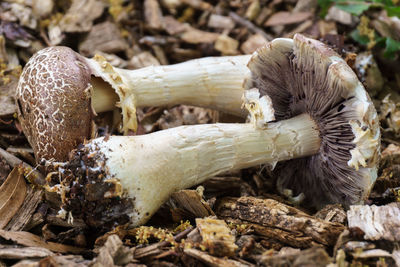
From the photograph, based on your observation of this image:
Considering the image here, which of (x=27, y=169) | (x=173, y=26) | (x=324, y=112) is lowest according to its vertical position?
(x=27, y=169)

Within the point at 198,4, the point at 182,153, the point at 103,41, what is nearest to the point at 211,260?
the point at 182,153

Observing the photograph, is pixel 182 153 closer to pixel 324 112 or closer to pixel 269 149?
pixel 269 149

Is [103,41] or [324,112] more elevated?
[103,41]

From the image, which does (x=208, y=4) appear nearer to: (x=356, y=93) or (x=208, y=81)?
(x=208, y=81)

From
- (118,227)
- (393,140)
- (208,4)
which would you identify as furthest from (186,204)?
(208,4)

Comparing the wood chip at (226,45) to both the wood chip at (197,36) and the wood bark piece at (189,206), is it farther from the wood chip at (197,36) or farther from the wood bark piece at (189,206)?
the wood bark piece at (189,206)

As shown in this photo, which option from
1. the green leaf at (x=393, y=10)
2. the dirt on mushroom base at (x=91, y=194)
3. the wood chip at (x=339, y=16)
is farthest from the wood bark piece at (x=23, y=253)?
the green leaf at (x=393, y=10)
